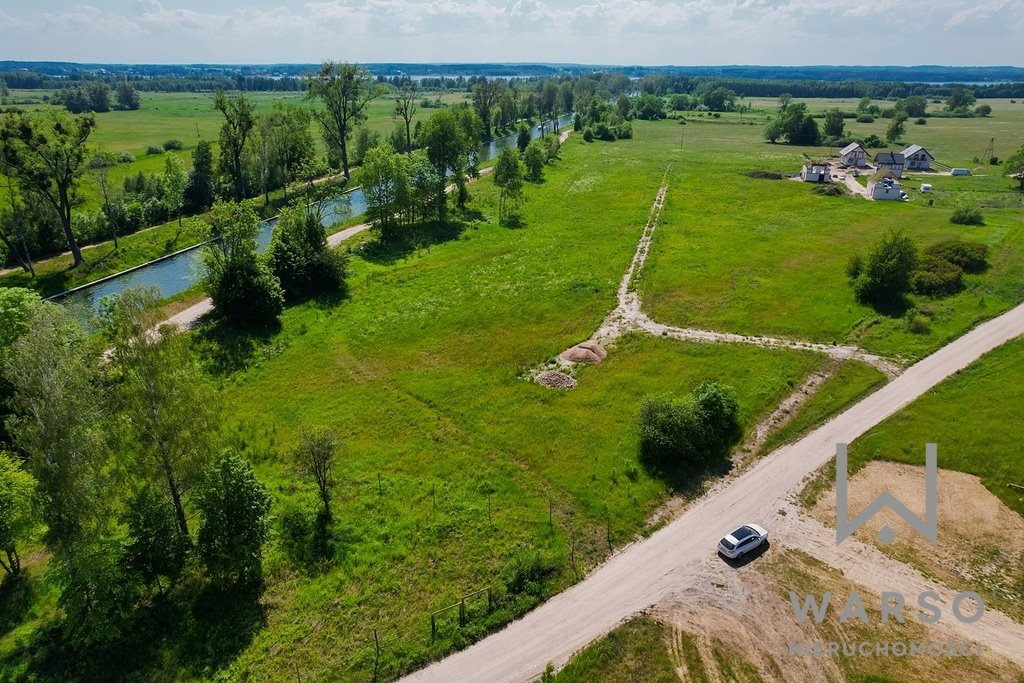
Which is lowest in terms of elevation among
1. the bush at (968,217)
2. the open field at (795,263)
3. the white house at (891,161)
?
the open field at (795,263)

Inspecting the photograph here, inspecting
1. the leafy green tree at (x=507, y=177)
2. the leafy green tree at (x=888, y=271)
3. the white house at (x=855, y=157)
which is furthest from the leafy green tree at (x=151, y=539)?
the white house at (x=855, y=157)

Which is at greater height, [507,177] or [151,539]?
[507,177]

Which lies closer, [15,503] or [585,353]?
[15,503]

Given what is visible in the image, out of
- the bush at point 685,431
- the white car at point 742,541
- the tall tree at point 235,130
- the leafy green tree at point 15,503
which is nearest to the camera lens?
the leafy green tree at point 15,503

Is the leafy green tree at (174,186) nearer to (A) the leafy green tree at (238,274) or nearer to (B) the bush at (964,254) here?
(A) the leafy green tree at (238,274)

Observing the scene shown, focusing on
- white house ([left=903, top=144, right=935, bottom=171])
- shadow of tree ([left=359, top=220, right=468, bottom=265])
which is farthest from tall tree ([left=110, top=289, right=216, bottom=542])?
white house ([left=903, top=144, right=935, bottom=171])

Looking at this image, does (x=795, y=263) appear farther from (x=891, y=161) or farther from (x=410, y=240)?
(x=891, y=161)

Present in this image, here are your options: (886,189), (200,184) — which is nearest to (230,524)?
(200,184)

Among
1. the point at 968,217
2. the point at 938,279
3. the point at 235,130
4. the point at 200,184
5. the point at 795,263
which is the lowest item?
the point at 795,263
